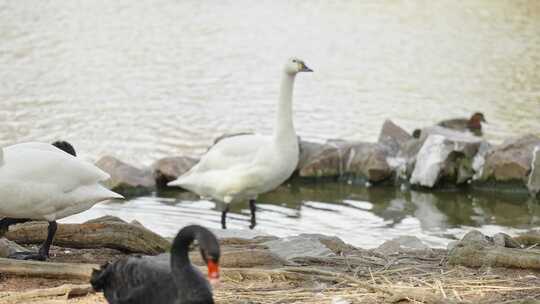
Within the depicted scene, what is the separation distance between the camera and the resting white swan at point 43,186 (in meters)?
6.78

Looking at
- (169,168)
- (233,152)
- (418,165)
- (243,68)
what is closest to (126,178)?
(169,168)

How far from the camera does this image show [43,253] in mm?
6887

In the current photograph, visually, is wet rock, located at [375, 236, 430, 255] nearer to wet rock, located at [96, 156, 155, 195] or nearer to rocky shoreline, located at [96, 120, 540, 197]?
rocky shoreline, located at [96, 120, 540, 197]

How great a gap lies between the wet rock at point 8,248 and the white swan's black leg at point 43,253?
1.4 inches

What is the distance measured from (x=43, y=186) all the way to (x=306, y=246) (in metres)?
1.81

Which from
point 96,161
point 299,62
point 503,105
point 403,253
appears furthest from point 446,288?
point 503,105

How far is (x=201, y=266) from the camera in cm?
658

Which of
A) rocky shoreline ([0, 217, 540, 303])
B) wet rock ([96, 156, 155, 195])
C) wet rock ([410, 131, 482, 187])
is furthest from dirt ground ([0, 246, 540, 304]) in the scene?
wet rock ([410, 131, 482, 187])

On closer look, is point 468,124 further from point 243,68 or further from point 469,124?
point 243,68

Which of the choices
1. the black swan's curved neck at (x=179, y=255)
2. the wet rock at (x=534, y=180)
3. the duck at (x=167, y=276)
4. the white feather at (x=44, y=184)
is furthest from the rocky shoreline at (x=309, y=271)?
the wet rock at (x=534, y=180)

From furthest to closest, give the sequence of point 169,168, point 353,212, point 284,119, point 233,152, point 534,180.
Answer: point 169,168 < point 534,180 < point 353,212 < point 233,152 < point 284,119

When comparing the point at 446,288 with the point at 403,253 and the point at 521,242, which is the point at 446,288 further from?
the point at 521,242

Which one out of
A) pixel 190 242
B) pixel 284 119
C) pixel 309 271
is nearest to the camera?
pixel 190 242

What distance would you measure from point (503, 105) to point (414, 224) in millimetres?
7208
